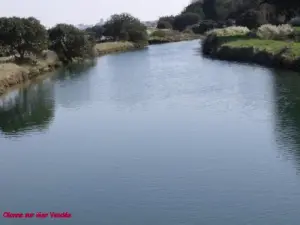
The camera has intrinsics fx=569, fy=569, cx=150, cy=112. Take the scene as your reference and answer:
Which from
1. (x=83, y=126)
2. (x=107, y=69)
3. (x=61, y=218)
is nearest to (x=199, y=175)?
(x=61, y=218)

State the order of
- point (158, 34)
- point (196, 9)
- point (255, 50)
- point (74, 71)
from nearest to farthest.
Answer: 1. point (255, 50)
2. point (74, 71)
3. point (158, 34)
4. point (196, 9)

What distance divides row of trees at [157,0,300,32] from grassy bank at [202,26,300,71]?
24.1 feet

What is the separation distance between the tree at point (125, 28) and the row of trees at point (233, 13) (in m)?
15.0

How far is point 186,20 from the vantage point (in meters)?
129

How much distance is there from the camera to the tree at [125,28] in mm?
88062

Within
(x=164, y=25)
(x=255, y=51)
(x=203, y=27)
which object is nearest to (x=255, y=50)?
(x=255, y=51)

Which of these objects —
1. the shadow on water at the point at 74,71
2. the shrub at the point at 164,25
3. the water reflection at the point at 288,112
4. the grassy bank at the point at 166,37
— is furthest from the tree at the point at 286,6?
the shrub at the point at 164,25

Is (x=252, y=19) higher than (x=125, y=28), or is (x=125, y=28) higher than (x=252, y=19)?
(x=252, y=19)

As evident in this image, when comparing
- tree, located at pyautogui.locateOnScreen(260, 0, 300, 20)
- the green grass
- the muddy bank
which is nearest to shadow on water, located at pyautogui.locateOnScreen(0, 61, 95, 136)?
the green grass

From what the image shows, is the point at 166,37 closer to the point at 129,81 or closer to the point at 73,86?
the point at 129,81

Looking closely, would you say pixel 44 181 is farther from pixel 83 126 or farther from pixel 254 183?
pixel 83 126

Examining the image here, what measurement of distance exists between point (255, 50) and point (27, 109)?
2459cm

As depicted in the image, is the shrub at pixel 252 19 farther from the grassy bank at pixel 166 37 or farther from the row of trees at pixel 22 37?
the row of trees at pixel 22 37

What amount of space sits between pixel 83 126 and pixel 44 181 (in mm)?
7786
